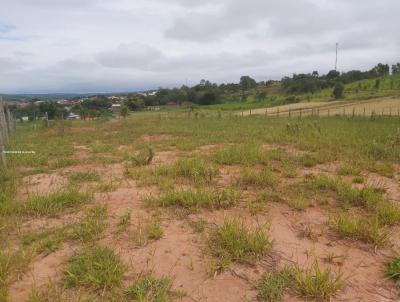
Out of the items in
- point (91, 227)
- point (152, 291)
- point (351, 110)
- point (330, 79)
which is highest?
point (330, 79)

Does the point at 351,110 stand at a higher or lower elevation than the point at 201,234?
lower

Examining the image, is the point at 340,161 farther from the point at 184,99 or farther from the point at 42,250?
the point at 184,99

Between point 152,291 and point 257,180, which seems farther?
point 257,180

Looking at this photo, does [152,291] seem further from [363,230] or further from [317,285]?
[363,230]

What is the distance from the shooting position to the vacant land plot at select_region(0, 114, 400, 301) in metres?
2.12

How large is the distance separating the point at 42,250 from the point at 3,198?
1.61 m

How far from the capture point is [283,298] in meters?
2.01

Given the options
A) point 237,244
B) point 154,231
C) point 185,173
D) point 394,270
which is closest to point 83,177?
point 185,173

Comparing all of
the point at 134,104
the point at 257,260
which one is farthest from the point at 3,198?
the point at 134,104

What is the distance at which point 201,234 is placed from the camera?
2867mm

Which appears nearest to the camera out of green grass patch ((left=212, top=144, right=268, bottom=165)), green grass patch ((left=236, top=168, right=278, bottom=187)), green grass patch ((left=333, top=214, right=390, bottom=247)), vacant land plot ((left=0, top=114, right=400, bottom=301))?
vacant land plot ((left=0, top=114, right=400, bottom=301))

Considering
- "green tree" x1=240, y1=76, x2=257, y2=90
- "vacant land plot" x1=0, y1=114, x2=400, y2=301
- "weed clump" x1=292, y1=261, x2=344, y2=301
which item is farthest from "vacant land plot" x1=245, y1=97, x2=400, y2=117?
"green tree" x1=240, y1=76, x2=257, y2=90

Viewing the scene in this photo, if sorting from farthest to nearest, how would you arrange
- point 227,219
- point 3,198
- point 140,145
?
point 140,145
point 3,198
point 227,219

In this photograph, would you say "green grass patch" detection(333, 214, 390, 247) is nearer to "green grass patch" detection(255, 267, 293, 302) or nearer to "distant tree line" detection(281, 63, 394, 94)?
"green grass patch" detection(255, 267, 293, 302)
